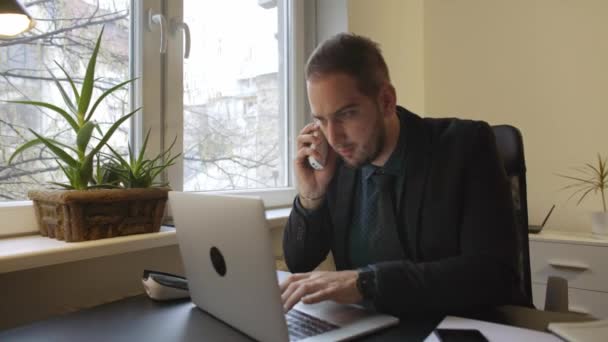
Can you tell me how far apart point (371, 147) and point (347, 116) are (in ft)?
0.36

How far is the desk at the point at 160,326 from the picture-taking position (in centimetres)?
72

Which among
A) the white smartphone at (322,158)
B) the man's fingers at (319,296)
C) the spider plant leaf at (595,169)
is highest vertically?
the white smartphone at (322,158)

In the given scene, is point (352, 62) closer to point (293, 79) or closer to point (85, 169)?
point (85, 169)

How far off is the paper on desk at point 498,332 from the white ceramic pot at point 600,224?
1.64 meters

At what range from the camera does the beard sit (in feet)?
3.53

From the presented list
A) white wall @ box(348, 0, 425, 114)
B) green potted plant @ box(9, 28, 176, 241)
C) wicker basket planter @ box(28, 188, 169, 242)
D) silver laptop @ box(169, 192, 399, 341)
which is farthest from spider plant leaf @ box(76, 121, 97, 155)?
white wall @ box(348, 0, 425, 114)

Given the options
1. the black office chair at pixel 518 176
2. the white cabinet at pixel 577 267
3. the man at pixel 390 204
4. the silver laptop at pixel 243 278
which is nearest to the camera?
the silver laptop at pixel 243 278

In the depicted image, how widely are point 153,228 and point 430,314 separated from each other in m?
0.74

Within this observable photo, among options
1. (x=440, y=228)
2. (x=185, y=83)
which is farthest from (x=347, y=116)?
(x=185, y=83)

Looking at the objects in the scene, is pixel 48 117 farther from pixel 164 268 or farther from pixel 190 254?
pixel 190 254

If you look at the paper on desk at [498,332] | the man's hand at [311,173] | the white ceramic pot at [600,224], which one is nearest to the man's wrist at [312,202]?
the man's hand at [311,173]

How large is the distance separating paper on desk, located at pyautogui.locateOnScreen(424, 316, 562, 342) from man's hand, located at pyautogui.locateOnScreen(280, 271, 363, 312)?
0.17 m

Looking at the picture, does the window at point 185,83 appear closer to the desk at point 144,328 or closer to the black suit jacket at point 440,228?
the desk at point 144,328

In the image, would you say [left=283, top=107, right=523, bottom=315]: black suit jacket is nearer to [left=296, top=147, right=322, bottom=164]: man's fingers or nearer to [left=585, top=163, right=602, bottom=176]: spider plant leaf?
[left=296, top=147, right=322, bottom=164]: man's fingers
